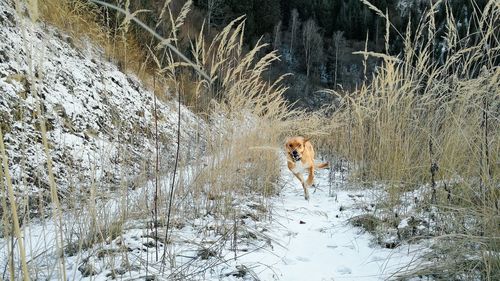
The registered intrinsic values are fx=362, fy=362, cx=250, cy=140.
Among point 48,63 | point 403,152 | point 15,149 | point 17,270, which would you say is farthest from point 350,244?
point 48,63

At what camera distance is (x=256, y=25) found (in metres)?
22.1

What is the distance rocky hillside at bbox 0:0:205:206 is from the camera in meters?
2.37

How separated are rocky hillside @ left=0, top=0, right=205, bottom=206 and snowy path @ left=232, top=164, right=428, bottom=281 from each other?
0.81m

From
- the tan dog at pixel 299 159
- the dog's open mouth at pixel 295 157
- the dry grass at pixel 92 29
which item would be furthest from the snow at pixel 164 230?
the dry grass at pixel 92 29

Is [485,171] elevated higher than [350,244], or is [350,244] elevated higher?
[485,171]

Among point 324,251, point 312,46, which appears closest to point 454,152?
point 324,251

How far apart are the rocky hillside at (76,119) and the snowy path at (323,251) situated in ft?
2.65

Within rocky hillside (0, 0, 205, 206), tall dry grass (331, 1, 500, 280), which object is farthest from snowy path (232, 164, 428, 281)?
rocky hillside (0, 0, 205, 206)

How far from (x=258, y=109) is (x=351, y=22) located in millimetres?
23562

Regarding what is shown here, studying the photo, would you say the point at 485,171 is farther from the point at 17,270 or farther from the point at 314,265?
the point at 17,270

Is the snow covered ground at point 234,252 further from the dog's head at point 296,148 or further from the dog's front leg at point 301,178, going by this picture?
the dog's head at point 296,148

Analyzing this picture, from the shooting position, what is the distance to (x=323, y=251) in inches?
75.2

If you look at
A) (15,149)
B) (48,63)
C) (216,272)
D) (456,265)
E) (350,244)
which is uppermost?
(48,63)

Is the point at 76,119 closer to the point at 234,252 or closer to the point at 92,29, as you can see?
the point at 92,29
